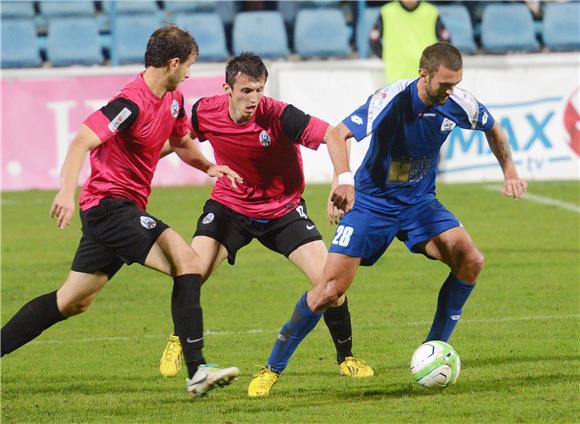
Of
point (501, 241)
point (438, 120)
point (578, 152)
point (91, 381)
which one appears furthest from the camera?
point (578, 152)

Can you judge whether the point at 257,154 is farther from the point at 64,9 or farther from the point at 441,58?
the point at 64,9

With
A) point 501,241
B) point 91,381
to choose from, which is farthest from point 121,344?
point 501,241

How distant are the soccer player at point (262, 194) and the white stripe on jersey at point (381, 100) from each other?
59 centimetres

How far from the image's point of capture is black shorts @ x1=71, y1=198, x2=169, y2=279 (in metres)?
6.93

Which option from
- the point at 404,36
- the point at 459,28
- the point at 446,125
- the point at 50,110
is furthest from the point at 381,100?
the point at 459,28

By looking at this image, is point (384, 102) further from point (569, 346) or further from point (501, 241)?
point (501, 241)

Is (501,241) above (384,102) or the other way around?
the other way around

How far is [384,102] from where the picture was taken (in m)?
7.07

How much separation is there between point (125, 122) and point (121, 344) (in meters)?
2.45

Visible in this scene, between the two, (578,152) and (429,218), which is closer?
(429,218)

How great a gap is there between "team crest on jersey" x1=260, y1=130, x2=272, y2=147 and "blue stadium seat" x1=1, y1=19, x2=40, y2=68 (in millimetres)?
10864

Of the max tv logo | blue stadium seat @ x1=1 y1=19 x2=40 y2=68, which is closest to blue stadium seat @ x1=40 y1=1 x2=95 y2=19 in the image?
blue stadium seat @ x1=1 y1=19 x2=40 y2=68

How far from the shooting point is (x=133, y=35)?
60.4ft

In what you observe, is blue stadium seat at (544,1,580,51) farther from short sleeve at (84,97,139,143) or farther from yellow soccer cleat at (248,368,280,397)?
short sleeve at (84,97,139,143)
